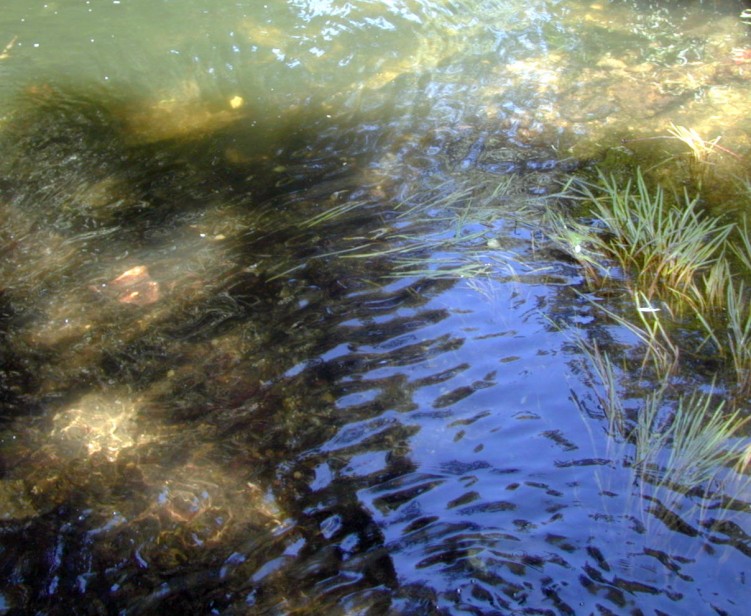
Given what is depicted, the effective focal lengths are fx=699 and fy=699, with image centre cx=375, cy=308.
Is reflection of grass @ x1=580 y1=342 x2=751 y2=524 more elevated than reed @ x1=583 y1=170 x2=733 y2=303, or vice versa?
reed @ x1=583 y1=170 x2=733 y2=303

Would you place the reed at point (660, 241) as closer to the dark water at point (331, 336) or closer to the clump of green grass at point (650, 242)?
the clump of green grass at point (650, 242)

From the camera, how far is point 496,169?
13.8 ft

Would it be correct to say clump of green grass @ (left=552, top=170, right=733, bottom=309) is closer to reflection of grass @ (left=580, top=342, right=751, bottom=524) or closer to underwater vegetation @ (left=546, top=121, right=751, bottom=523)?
underwater vegetation @ (left=546, top=121, right=751, bottom=523)

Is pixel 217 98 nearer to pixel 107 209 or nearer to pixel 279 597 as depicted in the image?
pixel 107 209

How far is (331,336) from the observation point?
3248 millimetres

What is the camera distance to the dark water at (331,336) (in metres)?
2.38

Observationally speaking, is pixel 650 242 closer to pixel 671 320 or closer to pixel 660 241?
pixel 660 241

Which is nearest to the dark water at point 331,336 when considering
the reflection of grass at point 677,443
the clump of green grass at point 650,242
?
the reflection of grass at point 677,443

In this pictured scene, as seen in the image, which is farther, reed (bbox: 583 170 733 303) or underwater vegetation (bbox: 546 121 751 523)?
reed (bbox: 583 170 733 303)

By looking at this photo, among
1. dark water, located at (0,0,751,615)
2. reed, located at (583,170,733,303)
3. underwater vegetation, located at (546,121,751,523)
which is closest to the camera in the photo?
dark water, located at (0,0,751,615)

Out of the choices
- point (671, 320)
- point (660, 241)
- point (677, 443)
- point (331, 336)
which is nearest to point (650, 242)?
point (660, 241)

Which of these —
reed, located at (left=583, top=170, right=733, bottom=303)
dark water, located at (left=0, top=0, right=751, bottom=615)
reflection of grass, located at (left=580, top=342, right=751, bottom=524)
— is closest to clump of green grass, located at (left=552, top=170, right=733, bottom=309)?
reed, located at (left=583, top=170, right=733, bottom=303)

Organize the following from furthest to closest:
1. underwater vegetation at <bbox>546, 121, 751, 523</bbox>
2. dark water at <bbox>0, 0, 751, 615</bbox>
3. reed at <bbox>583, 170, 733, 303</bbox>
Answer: reed at <bbox>583, 170, 733, 303</bbox> → underwater vegetation at <bbox>546, 121, 751, 523</bbox> → dark water at <bbox>0, 0, 751, 615</bbox>

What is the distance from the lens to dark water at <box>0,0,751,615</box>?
238 cm
